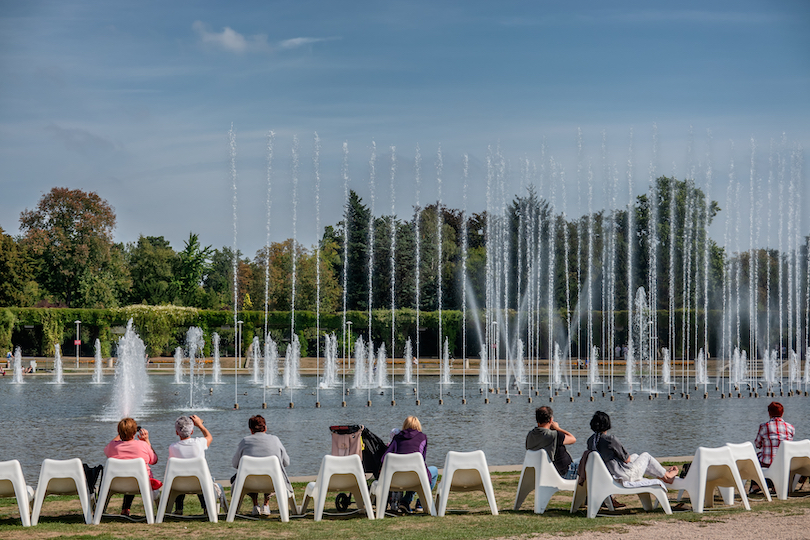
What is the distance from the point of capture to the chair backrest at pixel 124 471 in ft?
25.0

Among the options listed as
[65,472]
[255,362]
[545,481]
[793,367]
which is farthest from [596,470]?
[793,367]

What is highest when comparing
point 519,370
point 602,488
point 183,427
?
point 183,427

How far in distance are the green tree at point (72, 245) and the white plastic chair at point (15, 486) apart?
5235cm

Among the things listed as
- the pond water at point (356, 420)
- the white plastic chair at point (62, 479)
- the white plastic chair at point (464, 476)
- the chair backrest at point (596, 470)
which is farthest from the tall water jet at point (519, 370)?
the white plastic chair at point (62, 479)

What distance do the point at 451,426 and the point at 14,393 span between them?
17021mm

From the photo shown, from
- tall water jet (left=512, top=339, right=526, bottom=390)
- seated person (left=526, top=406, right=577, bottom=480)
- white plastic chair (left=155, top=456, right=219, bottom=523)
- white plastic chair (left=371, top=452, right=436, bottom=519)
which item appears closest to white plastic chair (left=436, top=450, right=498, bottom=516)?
white plastic chair (left=371, top=452, right=436, bottom=519)

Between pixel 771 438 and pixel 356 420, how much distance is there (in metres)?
12.8

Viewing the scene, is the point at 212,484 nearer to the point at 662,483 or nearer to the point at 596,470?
the point at 596,470

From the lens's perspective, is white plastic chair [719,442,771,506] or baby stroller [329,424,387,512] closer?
white plastic chair [719,442,771,506]

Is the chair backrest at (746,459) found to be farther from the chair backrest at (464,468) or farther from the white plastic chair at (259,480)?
the white plastic chair at (259,480)

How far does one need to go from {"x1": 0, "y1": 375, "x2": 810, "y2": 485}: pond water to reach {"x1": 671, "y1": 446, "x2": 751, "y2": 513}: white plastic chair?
18.4 ft

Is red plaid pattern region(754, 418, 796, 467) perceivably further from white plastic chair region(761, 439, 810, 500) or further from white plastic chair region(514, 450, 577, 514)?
white plastic chair region(514, 450, 577, 514)

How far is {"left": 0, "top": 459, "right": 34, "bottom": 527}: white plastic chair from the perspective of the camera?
7.50 m

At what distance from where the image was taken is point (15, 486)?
7.49 metres
